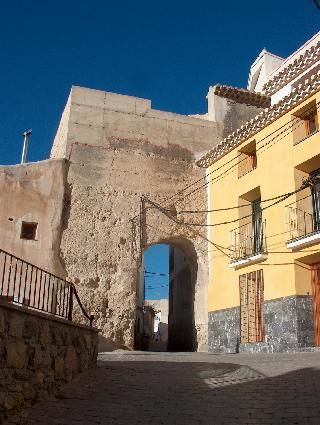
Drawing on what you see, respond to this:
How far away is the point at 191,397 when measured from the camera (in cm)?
692

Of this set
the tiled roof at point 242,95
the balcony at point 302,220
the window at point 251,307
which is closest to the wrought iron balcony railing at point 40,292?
the window at point 251,307

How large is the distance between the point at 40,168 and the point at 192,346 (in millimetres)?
8101

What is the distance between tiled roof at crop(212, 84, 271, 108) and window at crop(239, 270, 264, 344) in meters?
7.83

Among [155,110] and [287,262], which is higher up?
[155,110]

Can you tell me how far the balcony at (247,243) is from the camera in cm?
1424

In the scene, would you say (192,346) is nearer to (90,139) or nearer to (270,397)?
(90,139)

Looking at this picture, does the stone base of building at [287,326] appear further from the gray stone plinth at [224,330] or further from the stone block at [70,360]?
the stone block at [70,360]

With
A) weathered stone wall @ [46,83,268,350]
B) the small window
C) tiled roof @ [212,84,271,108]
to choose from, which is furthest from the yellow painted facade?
the small window

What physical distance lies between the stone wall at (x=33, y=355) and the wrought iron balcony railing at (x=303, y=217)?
22.8ft

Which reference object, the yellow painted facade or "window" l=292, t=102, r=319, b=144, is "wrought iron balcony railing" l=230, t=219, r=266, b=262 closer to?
the yellow painted facade

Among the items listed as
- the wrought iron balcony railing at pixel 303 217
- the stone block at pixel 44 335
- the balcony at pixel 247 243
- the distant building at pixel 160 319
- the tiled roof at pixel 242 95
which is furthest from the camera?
the distant building at pixel 160 319

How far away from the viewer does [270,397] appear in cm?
652

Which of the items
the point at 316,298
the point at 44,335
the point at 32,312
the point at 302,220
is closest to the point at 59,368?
the point at 44,335

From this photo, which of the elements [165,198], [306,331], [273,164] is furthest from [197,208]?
[306,331]
